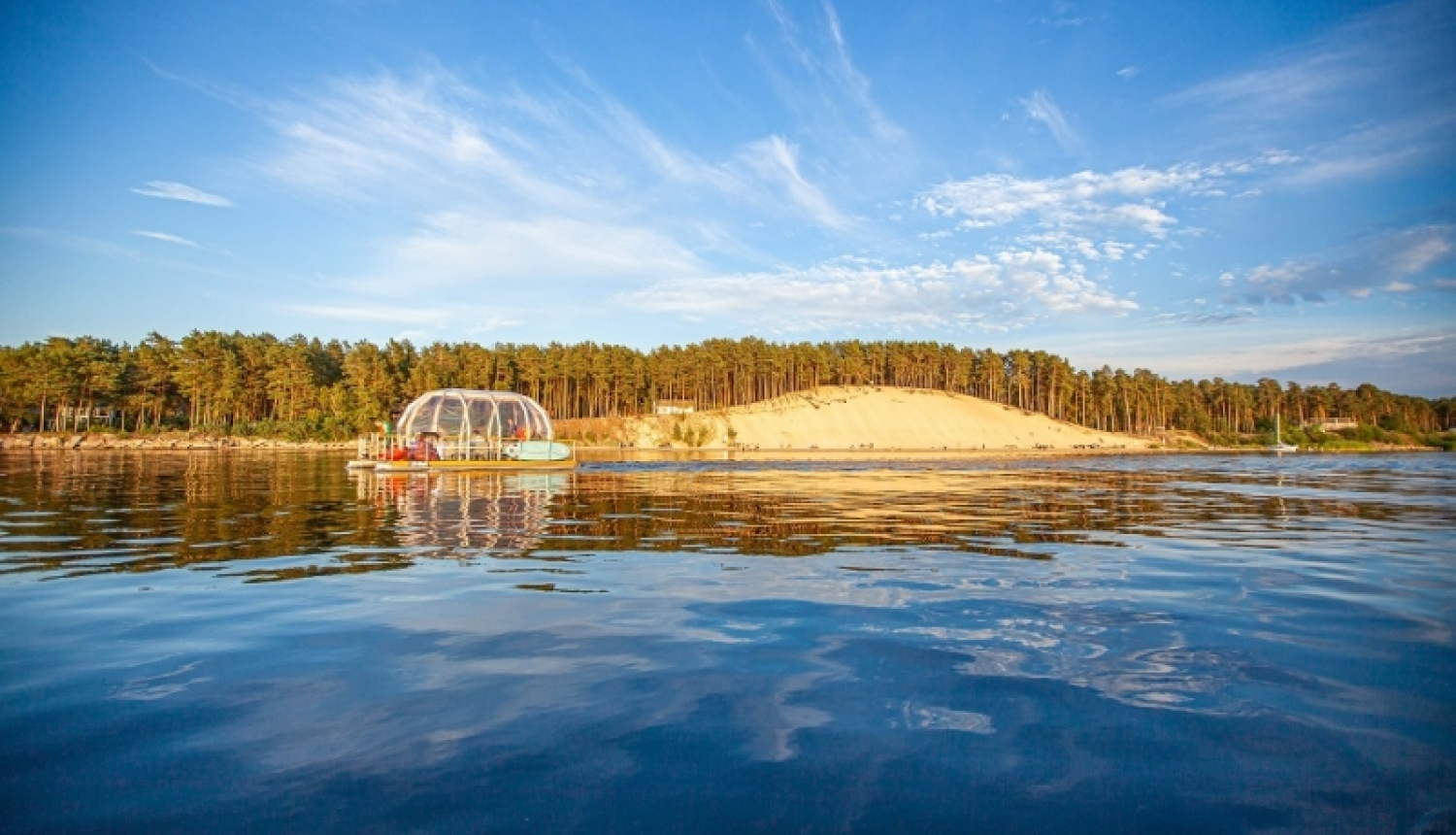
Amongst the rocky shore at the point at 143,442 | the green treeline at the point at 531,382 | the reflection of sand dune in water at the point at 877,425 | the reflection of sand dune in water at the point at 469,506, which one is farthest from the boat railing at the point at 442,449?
the reflection of sand dune in water at the point at 877,425

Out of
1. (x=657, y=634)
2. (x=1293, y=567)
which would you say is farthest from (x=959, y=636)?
(x=1293, y=567)

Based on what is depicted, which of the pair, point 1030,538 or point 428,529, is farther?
point 428,529

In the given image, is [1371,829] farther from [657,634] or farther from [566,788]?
[657,634]

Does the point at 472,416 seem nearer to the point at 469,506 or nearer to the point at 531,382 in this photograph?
the point at 469,506

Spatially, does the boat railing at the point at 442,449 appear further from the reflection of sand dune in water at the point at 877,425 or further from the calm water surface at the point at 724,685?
the reflection of sand dune in water at the point at 877,425

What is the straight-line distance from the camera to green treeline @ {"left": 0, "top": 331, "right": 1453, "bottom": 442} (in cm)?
11300

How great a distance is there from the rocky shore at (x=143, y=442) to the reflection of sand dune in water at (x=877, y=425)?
54763 millimetres

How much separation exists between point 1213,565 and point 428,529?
16979 millimetres

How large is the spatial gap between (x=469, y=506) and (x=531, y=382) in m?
115

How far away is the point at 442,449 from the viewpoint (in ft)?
161

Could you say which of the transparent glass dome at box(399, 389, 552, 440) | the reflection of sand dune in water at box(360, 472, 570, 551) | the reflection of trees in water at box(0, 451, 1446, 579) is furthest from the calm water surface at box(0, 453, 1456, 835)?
the transparent glass dome at box(399, 389, 552, 440)

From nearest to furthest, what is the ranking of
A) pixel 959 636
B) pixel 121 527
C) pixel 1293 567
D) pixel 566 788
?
pixel 566 788
pixel 959 636
pixel 1293 567
pixel 121 527

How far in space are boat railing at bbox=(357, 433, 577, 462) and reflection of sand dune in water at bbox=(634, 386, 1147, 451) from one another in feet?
243

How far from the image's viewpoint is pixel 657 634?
8.76 meters
